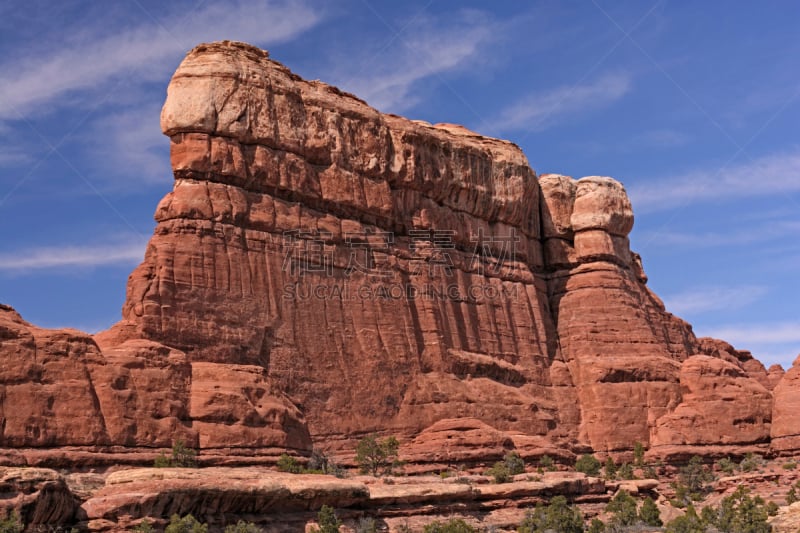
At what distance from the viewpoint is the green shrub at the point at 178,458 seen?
51.8m

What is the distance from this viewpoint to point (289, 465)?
55312 millimetres

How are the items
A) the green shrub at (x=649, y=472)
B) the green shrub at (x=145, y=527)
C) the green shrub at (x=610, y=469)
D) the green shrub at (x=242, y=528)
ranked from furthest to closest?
the green shrub at (x=649, y=472)
the green shrub at (x=610, y=469)
the green shrub at (x=242, y=528)
the green shrub at (x=145, y=527)

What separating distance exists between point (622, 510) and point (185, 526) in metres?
24.4

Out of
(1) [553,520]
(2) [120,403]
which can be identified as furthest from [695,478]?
(2) [120,403]

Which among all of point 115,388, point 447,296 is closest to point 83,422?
point 115,388

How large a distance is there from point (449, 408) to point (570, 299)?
57.4ft

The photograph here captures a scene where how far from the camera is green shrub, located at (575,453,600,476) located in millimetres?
70500

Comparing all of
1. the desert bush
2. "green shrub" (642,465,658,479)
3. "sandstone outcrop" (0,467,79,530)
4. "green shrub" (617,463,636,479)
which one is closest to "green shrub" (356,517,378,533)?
"sandstone outcrop" (0,467,79,530)

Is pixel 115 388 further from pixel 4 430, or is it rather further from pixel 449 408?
pixel 449 408

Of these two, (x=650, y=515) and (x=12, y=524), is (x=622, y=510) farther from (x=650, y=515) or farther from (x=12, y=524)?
(x=12, y=524)

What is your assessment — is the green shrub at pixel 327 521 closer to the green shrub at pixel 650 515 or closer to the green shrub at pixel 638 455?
the green shrub at pixel 650 515

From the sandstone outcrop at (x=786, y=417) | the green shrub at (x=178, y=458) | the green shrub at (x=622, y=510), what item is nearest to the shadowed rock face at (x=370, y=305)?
the sandstone outcrop at (x=786, y=417)

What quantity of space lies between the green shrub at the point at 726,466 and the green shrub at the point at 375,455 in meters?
20.9

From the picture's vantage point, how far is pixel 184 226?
6100 centimetres
